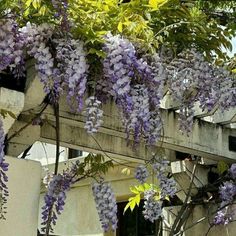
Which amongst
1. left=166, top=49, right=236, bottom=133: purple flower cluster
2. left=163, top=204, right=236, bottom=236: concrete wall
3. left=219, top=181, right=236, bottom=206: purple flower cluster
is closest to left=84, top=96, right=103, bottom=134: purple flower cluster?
left=166, top=49, right=236, bottom=133: purple flower cluster

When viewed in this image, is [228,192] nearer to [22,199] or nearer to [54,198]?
[54,198]

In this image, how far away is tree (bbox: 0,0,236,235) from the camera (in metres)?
4.11

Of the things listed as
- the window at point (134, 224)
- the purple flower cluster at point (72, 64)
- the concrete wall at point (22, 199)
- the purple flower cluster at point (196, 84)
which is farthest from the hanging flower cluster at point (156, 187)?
the window at point (134, 224)

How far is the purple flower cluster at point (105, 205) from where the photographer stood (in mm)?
4797

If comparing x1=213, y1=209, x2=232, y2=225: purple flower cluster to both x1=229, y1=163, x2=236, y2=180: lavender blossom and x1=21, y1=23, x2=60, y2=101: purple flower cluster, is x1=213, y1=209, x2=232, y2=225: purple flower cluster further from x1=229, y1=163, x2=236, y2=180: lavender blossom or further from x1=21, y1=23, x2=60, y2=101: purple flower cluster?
x1=21, y1=23, x2=60, y2=101: purple flower cluster

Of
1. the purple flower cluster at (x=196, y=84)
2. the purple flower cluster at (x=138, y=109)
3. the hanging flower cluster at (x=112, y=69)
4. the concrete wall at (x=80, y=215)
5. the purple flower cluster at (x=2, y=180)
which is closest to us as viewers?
the purple flower cluster at (x=2, y=180)

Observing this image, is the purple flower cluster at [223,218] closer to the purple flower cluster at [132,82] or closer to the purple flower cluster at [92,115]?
the purple flower cluster at [132,82]

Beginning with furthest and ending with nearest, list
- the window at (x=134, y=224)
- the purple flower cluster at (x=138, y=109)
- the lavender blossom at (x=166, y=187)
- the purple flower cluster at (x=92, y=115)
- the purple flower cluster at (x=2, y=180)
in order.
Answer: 1. the window at (x=134, y=224)
2. the lavender blossom at (x=166, y=187)
3. the purple flower cluster at (x=138, y=109)
4. the purple flower cluster at (x=92, y=115)
5. the purple flower cluster at (x=2, y=180)

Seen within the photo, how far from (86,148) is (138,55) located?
5.12ft

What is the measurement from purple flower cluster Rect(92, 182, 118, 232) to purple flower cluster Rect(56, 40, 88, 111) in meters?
1.05

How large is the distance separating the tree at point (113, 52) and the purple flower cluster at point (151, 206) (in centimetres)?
76

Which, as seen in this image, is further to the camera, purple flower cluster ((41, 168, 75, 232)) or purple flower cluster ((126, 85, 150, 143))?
purple flower cluster ((41, 168, 75, 232))

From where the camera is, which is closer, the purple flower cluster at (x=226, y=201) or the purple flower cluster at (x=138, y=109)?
the purple flower cluster at (x=138, y=109)

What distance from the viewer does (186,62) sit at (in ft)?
15.7
